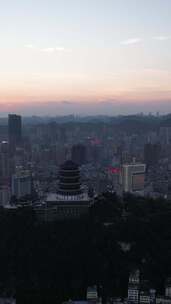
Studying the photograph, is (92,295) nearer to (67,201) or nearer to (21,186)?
(67,201)

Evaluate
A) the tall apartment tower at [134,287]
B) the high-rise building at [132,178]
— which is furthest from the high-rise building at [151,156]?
the tall apartment tower at [134,287]

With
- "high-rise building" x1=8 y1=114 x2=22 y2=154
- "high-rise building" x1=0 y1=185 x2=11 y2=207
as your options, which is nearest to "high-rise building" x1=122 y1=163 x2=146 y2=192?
"high-rise building" x1=0 y1=185 x2=11 y2=207

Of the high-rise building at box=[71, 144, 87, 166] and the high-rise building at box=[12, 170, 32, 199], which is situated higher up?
the high-rise building at box=[71, 144, 87, 166]

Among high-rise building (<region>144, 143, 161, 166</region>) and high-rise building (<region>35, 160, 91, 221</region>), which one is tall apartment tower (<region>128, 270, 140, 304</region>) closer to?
high-rise building (<region>35, 160, 91, 221</region>)

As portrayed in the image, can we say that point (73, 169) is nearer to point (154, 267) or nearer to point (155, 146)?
point (154, 267)

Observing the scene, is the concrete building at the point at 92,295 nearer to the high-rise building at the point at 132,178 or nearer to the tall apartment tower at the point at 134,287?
the tall apartment tower at the point at 134,287
